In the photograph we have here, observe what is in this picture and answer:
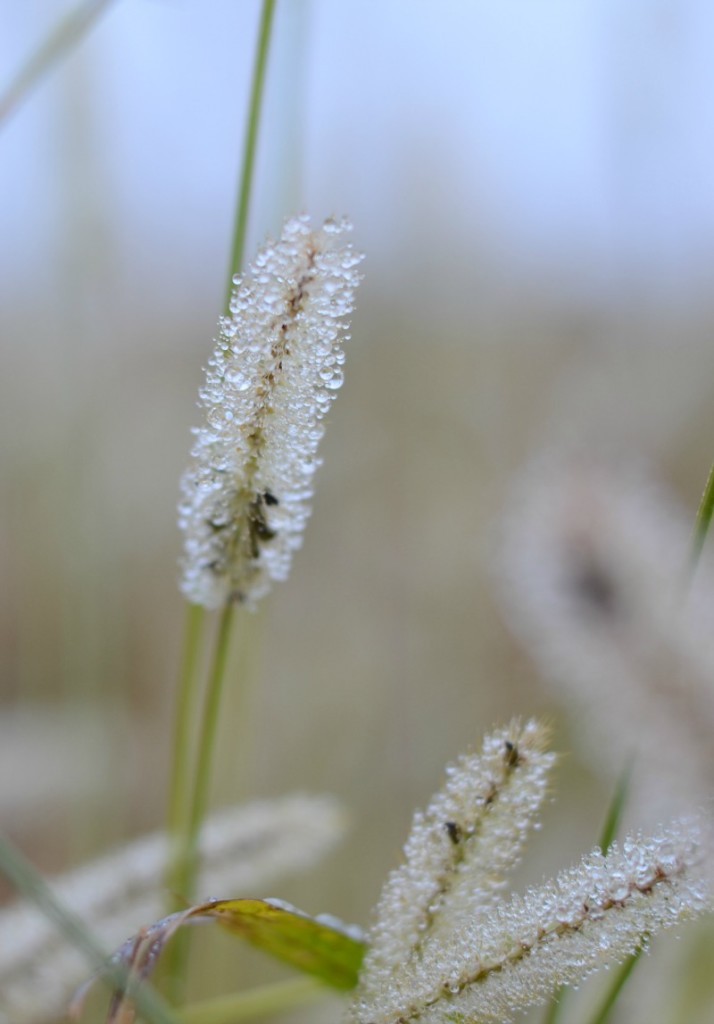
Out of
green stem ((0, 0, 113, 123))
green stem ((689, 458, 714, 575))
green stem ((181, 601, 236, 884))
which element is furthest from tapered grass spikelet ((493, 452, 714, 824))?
green stem ((0, 0, 113, 123))

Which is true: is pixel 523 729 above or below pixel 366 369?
below

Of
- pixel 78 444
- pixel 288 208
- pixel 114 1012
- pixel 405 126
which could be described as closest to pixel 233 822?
pixel 114 1012

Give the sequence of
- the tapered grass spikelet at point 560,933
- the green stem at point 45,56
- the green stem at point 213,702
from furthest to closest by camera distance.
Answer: the green stem at point 45,56 → the green stem at point 213,702 → the tapered grass spikelet at point 560,933

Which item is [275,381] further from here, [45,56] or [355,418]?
[355,418]

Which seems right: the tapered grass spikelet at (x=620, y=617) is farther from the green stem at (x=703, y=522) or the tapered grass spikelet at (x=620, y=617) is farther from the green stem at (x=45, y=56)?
the green stem at (x=45, y=56)

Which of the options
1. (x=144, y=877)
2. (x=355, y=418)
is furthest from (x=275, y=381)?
(x=355, y=418)

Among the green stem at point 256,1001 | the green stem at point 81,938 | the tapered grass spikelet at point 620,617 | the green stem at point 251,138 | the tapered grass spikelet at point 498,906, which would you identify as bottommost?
the green stem at point 256,1001

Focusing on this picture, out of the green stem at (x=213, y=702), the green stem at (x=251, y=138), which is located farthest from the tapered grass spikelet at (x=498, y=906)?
the green stem at (x=251, y=138)

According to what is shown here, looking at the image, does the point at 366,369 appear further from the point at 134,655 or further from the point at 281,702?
the point at 134,655
